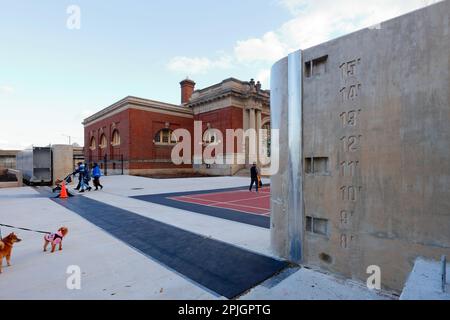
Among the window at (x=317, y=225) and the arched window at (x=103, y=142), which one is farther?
the arched window at (x=103, y=142)

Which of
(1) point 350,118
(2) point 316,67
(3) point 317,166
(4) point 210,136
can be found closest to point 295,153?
(3) point 317,166

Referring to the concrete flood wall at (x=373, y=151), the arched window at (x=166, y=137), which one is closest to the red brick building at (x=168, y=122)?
the arched window at (x=166, y=137)

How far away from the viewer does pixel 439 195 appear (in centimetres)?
275

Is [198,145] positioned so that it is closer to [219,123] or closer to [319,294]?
[219,123]

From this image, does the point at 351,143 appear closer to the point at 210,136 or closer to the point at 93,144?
the point at 210,136

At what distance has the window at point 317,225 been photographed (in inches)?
151

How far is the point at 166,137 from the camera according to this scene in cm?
3456

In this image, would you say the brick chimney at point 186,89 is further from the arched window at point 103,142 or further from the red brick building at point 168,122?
the arched window at point 103,142

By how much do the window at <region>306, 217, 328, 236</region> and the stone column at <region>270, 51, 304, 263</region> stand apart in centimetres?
11

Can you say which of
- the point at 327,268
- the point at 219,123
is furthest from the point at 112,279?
the point at 219,123

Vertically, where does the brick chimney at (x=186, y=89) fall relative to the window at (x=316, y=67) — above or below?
above

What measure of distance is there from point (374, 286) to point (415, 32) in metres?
3.19

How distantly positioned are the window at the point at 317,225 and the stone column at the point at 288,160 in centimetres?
11

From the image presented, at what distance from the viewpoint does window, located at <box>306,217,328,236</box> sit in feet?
12.6
